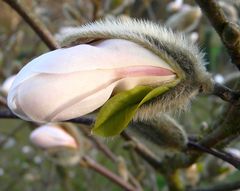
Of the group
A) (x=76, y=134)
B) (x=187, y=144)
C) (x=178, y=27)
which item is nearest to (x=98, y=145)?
(x=76, y=134)

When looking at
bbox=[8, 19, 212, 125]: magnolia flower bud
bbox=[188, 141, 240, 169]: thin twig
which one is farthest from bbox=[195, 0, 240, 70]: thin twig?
bbox=[188, 141, 240, 169]: thin twig

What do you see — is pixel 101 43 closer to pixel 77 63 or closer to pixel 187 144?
pixel 77 63

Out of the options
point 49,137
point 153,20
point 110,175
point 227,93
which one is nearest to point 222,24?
point 227,93

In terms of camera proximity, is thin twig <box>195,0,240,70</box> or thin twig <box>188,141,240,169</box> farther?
thin twig <box>188,141,240,169</box>

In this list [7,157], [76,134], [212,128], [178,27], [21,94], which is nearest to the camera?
[21,94]

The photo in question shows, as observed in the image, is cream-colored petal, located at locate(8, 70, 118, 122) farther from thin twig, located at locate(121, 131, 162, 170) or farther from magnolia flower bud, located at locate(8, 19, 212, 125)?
thin twig, located at locate(121, 131, 162, 170)

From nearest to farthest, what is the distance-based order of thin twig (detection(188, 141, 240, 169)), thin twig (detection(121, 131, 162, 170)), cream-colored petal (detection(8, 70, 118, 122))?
cream-colored petal (detection(8, 70, 118, 122))
thin twig (detection(188, 141, 240, 169))
thin twig (detection(121, 131, 162, 170))

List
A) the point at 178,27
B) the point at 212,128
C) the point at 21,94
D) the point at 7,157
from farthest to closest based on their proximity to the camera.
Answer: the point at 7,157, the point at 178,27, the point at 212,128, the point at 21,94
